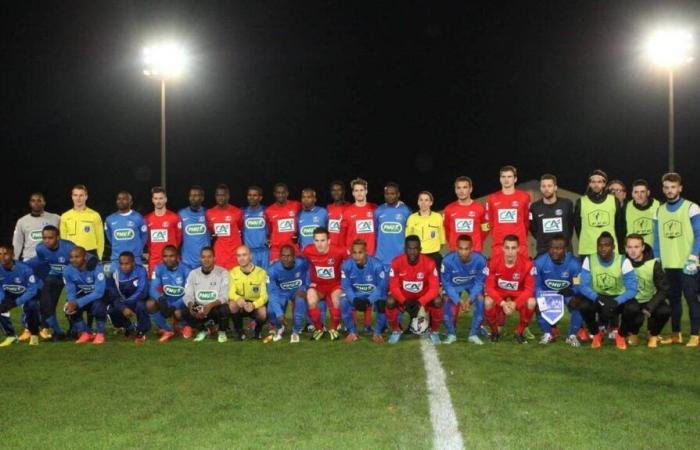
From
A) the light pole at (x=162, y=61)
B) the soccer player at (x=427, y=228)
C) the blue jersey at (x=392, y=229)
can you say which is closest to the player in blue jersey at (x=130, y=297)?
the blue jersey at (x=392, y=229)

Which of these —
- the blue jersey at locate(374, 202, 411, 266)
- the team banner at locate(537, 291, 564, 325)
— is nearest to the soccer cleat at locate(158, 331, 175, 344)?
the blue jersey at locate(374, 202, 411, 266)

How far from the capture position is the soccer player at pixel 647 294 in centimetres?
693

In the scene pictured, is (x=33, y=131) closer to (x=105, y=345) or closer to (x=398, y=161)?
(x=398, y=161)

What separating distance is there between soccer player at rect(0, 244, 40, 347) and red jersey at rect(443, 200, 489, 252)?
4777 millimetres

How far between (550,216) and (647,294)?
1.32 meters

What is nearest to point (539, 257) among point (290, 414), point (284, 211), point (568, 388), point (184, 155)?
point (568, 388)

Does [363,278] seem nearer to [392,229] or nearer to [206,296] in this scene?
[392,229]

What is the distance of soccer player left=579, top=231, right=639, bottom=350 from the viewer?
696cm

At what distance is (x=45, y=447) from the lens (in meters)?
3.88

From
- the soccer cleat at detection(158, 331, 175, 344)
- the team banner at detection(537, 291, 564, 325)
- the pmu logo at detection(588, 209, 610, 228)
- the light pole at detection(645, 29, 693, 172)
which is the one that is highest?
the light pole at detection(645, 29, 693, 172)

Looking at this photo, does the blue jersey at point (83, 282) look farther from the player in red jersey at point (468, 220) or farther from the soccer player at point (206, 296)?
the player in red jersey at point (468, 220)

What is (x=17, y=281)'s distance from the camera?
7.98 metres

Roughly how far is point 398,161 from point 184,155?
14.9 m

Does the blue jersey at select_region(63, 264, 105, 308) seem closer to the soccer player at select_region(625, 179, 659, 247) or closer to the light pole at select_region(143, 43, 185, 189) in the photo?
the soccer player at select_region(625, 179, 659, 247)
